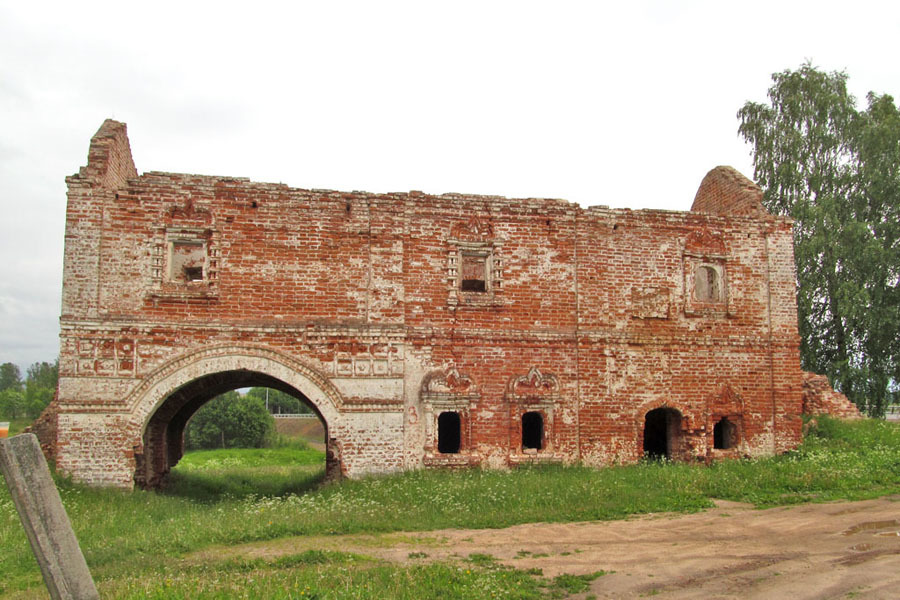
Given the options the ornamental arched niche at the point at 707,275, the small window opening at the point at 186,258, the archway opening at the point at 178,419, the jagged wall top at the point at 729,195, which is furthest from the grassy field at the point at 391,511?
the jagged wall top at the point at 729,195

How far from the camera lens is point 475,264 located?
12727mm

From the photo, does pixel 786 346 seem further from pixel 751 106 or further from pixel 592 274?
pixel 751 106

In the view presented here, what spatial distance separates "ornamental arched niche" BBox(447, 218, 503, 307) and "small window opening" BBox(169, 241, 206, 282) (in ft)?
14.3

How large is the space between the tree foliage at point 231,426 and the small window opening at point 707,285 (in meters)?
30.4

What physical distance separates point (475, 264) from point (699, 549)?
257 inches

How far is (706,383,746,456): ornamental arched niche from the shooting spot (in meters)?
13.1

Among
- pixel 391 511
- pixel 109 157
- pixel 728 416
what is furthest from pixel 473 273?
pixel 109 157

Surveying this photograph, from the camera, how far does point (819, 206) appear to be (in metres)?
19.0

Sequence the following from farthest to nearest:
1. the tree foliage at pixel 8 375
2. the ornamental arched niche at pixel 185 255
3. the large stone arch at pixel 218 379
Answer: the tree foliage at pixel 8 375
the ornamental arched niche at pixel 185 255
the large stone arch at pixel 218 379

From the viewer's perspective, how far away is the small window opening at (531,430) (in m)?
12.9

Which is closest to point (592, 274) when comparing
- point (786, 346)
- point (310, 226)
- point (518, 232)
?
point (518, 232)

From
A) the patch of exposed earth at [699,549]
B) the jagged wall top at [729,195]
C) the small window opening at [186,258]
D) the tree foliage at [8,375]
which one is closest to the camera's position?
the patch of exposed earth at [699,549]

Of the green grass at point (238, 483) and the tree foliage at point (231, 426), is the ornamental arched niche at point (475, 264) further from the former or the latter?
the tree foliage at point (231, 426)

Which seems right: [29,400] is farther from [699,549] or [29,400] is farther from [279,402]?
[699,549]
